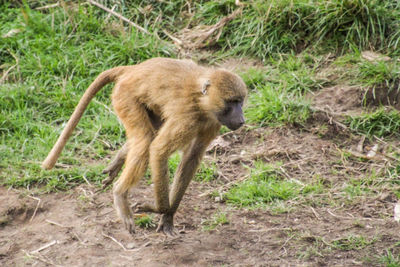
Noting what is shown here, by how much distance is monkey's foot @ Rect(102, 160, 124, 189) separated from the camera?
241 inches

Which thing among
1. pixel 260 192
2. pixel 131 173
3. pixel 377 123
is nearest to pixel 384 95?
pixel 377 123

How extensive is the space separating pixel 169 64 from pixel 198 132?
674mm

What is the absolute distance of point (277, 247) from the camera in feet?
17.0

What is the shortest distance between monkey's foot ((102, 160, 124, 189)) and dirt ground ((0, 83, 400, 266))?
16cm

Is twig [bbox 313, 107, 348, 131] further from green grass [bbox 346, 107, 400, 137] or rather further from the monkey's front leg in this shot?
the monkey's front leg

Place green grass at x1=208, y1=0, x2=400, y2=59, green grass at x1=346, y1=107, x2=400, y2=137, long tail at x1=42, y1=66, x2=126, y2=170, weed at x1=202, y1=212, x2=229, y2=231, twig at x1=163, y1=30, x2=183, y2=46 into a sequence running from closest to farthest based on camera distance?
weed at x1=202, y1=212, x2=229, y2=231
long tail at x1=42, y1=66, x2=126, y2=170
green grass at x1=346, y1=107, x2=400, y2=137
green grass at x1=208, y1=0, x2=400, y2=59
twig at x1=163, y1=30, x2=183, y2=46

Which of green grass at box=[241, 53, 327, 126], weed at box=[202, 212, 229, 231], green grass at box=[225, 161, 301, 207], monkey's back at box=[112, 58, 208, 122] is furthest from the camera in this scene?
green grass at box=[241, 53, 327, 126]

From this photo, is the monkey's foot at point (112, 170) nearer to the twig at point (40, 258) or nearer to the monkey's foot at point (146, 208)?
the monkey's foot at point (146, 208)

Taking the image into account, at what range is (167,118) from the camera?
538 cm

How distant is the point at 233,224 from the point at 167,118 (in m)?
1.12

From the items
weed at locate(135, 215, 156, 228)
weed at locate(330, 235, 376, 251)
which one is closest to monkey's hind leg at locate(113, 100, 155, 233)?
weed at locate(135, 215, 156, 228)

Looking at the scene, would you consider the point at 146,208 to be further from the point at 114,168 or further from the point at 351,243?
the point at 351,243

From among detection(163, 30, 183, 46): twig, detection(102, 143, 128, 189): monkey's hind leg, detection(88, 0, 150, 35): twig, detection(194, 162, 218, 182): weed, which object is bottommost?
detection(194, 162, 218, 182): weed

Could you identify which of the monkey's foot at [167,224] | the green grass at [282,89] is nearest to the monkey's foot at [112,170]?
the monkey's foot at [167,224]
